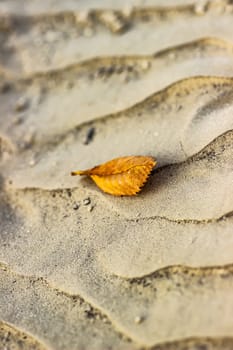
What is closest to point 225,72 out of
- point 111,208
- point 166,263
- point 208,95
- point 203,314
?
point 208,95

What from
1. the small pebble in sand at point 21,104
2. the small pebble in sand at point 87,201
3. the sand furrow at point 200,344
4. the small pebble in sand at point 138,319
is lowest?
the small pebble in sand at point 138,319

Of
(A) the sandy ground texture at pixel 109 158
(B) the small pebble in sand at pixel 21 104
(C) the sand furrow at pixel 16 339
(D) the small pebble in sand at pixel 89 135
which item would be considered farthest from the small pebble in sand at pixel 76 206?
(B) the small pebble in sand at pixel 21 104

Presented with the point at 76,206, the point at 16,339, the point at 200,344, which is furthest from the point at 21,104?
the point at 200,344

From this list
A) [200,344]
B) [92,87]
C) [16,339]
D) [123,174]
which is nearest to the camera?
[200,344]

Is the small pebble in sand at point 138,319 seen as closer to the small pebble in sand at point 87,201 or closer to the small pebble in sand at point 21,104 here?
the small pebble in sand at point 87,201

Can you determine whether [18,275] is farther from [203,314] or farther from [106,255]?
[203,314]

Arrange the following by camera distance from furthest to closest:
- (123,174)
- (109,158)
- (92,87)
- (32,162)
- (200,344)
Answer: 1. (92,87)
2. (32,162)
3. (109,158)
4. (123,174)
5. (200,344)

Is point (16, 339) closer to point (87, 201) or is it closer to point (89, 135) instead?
point (87, 201)
